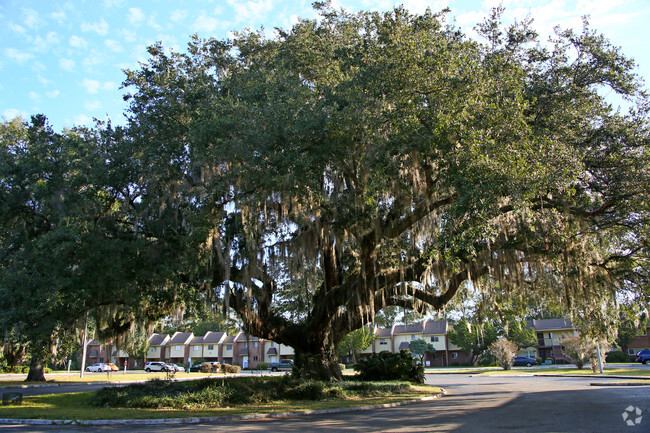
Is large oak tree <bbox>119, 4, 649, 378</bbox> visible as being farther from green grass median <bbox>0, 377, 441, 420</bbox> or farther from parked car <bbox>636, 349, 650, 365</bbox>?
Result: parked car <bbox>636, 349, 650, 365</bbox>

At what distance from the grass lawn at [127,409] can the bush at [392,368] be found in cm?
497

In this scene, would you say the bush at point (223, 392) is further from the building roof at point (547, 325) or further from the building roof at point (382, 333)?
the building roof at point (547, 325)

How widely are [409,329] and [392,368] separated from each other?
1746 inches

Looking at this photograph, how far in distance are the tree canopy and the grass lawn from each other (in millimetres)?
3429

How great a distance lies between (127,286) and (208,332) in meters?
63.4

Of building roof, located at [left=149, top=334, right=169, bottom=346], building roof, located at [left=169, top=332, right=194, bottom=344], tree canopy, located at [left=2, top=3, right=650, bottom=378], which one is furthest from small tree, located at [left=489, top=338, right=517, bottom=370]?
building roof, located at [left=149, top=334, right=169, bottom=346]

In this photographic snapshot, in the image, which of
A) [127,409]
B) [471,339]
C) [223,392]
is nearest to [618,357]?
[471,339]

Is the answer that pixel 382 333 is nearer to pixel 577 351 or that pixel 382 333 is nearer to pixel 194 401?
pixel 577 351

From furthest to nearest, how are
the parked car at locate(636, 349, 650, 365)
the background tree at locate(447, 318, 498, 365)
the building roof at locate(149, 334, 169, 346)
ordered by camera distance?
1. the building roof at locate(149, 334, 169, 346)
2. the background tree at locate(447, 318, 498, 365)
3. the parked car at locate(636, 349, 650, 365)

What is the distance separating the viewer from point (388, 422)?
10562 mm

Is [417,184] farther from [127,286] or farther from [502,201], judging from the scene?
[127,286]

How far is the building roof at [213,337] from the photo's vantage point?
71062 millimetres

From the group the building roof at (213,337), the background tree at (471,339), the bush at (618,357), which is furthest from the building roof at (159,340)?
the bush at (618,357)

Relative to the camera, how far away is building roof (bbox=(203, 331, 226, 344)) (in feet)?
233
